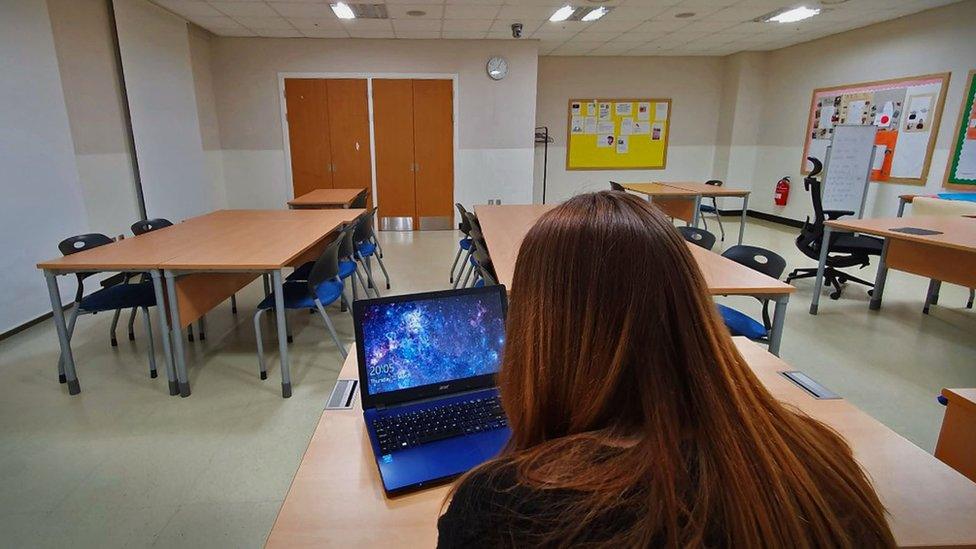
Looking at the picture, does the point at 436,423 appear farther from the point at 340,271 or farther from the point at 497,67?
the point at 497,67

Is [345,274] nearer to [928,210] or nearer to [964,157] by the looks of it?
[928,210]

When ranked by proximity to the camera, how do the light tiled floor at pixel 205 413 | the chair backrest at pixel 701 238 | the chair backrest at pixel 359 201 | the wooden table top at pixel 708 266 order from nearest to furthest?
1. the light tiled floor at pixel 205 413
2. the wooden table top at pixel 708 266
3. the chair backrest at pixel 701 238
4. the chair backrest at pixel 359 201

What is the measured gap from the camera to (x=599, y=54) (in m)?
8.20

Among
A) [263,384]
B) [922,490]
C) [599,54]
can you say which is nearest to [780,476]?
[922,490]

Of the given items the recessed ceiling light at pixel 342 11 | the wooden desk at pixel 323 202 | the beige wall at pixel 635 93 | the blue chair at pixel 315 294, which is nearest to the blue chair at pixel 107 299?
the blue chair at pixel 315 294

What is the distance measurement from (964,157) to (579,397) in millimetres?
6991

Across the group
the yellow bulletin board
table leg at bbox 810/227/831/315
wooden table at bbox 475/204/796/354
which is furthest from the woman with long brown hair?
the yellow bulletin board

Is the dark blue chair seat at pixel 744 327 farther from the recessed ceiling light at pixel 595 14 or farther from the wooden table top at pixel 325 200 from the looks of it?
the recessed ceiling light at pixel 595 14

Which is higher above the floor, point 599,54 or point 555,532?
point 599,54

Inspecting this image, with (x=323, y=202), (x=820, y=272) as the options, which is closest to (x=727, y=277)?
(x=820, y=272)

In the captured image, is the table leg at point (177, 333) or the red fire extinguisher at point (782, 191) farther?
the red fire extinguisher at point (782, 191)

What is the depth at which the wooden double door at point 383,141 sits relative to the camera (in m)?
7.07

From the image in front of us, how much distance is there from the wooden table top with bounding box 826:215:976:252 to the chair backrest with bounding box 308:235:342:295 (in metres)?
3.58

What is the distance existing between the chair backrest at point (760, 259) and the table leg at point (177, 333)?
294cm
